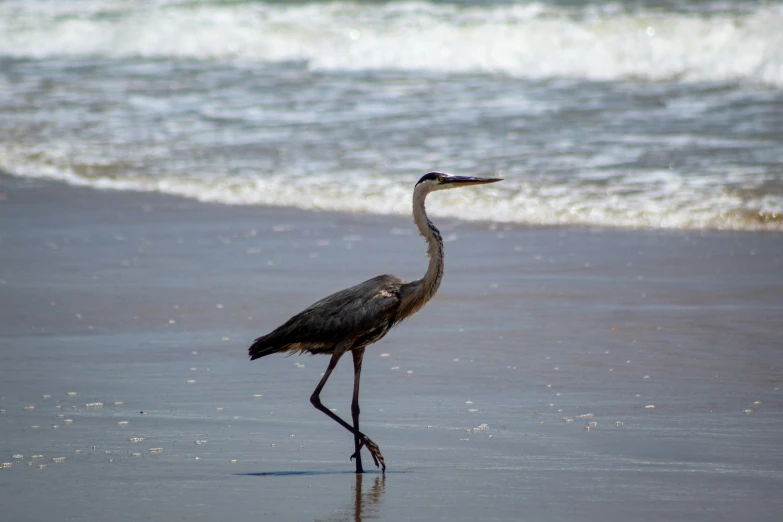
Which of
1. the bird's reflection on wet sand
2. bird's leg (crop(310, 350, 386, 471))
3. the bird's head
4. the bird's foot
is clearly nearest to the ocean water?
the bird's head

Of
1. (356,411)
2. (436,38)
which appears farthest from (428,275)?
(436,38)

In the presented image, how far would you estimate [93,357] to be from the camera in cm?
660

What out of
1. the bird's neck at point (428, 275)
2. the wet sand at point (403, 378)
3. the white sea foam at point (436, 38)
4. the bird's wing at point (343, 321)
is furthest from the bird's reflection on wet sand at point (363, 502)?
the white sea foam at point (436, 38)

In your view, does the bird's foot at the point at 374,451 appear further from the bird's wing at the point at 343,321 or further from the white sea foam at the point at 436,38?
the white sea foam at the point at 436,38

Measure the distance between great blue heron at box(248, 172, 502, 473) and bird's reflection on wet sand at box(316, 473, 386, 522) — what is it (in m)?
0.37

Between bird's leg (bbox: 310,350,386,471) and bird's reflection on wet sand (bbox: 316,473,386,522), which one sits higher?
bird's leg (bbox: 310,350,386,471)

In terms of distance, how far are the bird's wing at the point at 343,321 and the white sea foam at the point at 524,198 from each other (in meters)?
4.83

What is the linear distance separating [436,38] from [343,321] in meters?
17.6

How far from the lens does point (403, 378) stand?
6.20 m

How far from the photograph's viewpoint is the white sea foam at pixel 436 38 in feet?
61.5

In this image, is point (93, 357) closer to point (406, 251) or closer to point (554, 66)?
point (406, 251)

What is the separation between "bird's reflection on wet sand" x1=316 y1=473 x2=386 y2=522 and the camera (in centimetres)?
435

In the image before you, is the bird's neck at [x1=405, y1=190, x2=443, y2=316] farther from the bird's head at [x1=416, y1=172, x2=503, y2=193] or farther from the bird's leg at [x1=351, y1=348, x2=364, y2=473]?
the bird's leg at [x1=351, y1=348, x2=364, y2=473]

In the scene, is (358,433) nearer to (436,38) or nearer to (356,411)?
(356,411)
